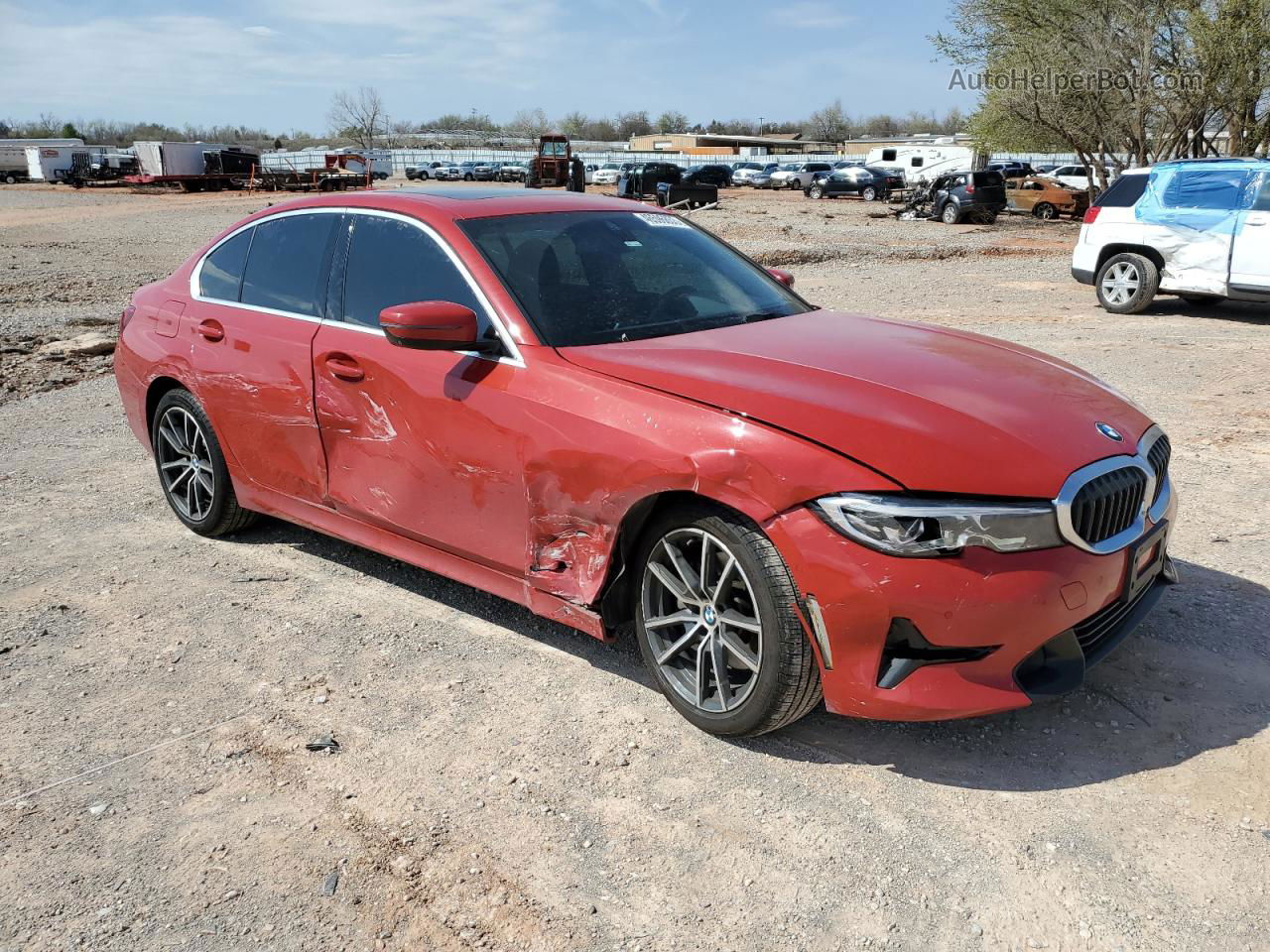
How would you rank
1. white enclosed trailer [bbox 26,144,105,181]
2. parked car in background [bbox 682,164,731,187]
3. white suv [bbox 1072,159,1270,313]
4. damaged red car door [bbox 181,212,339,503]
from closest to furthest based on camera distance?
damaged red car door [bbox 181,212,339,503] < white suv [bbox 1072,159,1270,313] < parked car in background [bbox 682,164,731,187] < white enclosed trailer [bbox 26,144,105,181]

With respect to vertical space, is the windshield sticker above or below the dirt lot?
above

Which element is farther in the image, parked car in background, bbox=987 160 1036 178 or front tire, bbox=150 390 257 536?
parked car in background, bbox=987 160 1036 178

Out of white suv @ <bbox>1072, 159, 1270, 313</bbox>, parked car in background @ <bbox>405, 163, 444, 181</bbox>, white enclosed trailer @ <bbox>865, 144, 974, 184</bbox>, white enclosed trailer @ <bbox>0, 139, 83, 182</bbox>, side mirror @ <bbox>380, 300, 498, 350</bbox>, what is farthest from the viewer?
white enclosed trailer @ <bbox>0, 139, 83, 182</bbox>

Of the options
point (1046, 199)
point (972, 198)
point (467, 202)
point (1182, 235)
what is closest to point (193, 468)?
point (467, 202)

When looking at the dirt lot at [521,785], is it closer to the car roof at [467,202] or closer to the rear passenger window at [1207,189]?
the car roof at [467,202]

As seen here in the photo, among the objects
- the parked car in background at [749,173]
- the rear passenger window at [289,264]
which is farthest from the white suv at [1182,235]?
the parked car in background at [749,173]

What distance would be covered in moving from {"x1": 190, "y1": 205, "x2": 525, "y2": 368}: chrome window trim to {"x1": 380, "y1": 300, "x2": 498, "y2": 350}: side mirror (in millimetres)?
105

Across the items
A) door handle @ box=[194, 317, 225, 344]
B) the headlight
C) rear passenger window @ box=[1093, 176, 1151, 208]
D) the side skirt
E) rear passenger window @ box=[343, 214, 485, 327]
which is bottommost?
the side skirt

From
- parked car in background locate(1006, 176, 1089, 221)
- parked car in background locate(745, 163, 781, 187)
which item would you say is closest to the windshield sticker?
parked car in background locate(1006, 176, 1089, 221)

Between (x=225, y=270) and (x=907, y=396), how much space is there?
3452mm

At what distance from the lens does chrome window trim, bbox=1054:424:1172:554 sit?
3.00m

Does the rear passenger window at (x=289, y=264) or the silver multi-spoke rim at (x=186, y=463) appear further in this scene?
the silver multi-spoke rim at (x=186, y=463)

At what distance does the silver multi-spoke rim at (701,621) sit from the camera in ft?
10.7

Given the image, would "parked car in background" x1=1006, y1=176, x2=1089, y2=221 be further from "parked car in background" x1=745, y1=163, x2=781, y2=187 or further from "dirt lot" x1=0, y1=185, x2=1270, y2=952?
"dirt lot" x1=0, y1=185, x2=1270, y2=952
